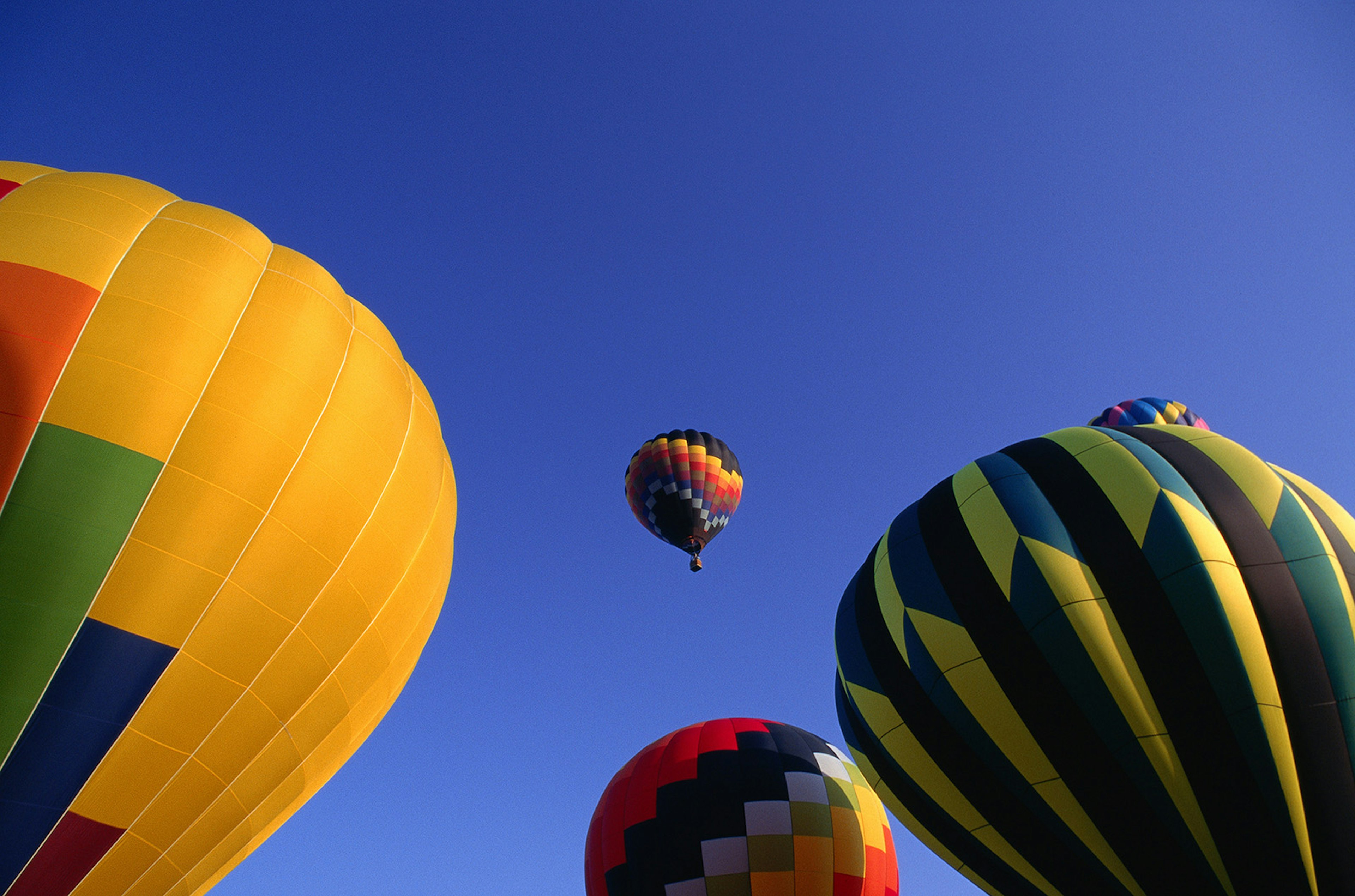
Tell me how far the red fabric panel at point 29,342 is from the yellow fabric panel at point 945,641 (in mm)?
6378

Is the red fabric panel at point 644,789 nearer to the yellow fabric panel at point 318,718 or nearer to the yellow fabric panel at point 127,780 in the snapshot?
the yellow fabric panel at point 318,718

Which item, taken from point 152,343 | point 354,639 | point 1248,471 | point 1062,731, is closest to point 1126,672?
point 1062,731

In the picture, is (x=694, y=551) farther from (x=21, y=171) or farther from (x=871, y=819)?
(x=21, y=171)

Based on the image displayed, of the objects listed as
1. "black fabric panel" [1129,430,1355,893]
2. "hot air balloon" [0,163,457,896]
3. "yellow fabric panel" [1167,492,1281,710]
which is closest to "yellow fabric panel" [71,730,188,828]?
"hot air balloon" [0,163,457,896]

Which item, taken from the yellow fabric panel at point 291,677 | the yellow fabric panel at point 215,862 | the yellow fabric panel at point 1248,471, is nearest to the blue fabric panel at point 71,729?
the yellow fabric panel at point 291,677

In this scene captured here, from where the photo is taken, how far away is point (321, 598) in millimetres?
5406

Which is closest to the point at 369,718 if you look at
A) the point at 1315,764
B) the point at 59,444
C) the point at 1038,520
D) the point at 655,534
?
the point at 59,444

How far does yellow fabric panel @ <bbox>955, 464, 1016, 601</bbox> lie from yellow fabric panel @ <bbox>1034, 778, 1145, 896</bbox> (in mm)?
1413

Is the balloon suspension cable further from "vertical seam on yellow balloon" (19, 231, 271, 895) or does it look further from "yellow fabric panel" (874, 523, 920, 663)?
"vertical seam on yellow balloon" (19, 231, 271, 895)

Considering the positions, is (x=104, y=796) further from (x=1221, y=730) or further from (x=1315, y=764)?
(x=1315, y=764)

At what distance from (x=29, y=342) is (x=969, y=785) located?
7.29m

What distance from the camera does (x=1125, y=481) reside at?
20.0ft

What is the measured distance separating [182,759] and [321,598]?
1235 mm

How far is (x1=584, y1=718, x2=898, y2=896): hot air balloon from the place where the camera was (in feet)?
28.3
